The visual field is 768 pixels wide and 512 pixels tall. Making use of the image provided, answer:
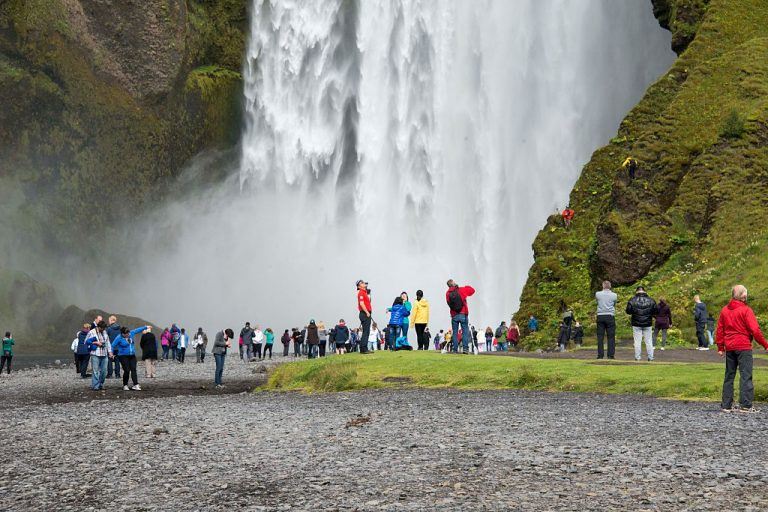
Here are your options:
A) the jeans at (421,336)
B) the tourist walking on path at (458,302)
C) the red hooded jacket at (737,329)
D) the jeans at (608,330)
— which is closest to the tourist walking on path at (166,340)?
the jeans at (421,336)

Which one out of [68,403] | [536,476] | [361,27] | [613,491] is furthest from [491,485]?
[361,27]

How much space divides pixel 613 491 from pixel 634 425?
430cm

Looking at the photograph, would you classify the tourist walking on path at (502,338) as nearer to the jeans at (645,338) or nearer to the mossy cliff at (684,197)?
the mossy cliff at (684,197)

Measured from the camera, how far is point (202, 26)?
73.3 m

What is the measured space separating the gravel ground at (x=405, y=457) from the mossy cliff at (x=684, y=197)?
51.8 feet

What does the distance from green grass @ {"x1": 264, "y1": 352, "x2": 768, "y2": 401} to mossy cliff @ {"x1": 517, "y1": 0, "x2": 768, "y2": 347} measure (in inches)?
373

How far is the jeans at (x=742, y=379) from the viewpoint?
13781 mm

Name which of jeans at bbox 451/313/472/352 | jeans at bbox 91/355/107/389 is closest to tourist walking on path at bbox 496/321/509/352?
jeans at bbox 451/313/472/352

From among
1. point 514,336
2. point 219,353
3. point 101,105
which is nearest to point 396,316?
point 219,353

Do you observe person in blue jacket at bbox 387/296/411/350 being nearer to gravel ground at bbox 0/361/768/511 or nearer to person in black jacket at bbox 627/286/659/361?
person in black jacket at bbox 627/286/659/361

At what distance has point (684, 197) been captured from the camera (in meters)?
35.1

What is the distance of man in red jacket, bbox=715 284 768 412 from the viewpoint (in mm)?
13797

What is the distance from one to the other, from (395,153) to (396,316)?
41.1 m

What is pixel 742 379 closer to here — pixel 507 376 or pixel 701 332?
pixel 507 376
